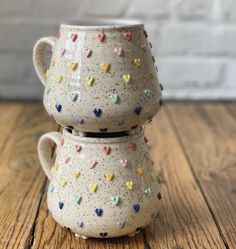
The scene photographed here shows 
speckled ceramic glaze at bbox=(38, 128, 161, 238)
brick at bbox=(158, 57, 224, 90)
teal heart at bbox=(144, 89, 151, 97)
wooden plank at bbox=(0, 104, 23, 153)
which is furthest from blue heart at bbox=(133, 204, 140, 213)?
brick at bbox=(158, 57, 224, 90)

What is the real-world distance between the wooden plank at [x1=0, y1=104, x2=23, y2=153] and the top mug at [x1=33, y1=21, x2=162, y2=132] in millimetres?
362

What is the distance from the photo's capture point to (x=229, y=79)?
3.69ft

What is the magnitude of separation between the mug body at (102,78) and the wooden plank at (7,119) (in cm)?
36

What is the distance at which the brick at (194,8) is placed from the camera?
1086mm

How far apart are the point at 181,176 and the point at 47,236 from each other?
240 mm

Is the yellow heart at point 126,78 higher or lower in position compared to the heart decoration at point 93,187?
higher

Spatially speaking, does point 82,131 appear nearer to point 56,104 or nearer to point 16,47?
point 56,104

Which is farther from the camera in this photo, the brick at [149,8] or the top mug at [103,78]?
the brick at [149,8]

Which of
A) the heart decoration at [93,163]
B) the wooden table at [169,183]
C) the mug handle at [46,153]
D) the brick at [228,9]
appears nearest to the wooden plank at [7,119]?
the wooden table at [169,183]

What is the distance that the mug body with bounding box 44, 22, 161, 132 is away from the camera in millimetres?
480

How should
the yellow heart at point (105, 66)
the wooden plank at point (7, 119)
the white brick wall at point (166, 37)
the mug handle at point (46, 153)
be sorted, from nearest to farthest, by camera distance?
the yellow heart at point (105, 66) → the mug handle at point (46, 153) → the wooden plank at point (7, 119) → the white brick wall at point (166, 37)

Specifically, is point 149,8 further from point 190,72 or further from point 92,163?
point 92,163

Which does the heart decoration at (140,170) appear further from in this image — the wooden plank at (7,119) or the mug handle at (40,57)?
the wooden plank at (7,119)

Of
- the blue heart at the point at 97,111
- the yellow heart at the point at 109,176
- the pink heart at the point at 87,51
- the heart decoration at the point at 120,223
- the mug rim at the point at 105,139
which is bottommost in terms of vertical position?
the heart decoration at the point at 120,223
